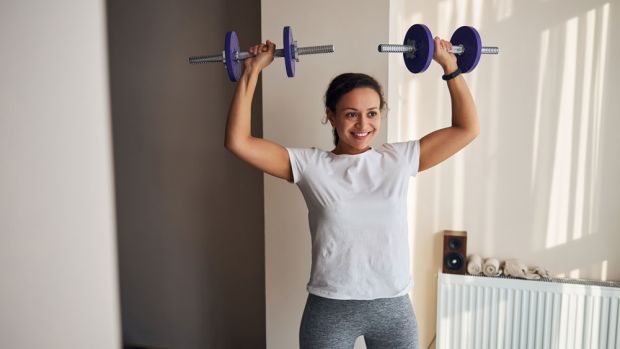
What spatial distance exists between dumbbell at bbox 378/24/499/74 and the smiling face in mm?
119

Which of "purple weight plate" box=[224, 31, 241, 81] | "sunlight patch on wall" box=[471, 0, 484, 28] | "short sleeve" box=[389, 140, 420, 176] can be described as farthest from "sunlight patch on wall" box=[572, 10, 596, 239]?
"purple weight plate" box=[224, 31, 241, 81]

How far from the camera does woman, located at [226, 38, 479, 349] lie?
1.01m

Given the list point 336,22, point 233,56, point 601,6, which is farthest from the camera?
point 601,6

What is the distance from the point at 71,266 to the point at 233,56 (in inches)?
22.3

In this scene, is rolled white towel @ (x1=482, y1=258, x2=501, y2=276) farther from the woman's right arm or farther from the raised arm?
the woman's right arm

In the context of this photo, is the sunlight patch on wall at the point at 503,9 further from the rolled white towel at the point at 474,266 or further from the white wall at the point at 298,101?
the rolled white towel at the point at 474,266

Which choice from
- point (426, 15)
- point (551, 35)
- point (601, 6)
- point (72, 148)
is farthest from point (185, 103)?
point (601, 6)

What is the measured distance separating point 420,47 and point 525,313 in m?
1.14

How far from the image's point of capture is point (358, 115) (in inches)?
41.1

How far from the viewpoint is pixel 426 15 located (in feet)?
5.60

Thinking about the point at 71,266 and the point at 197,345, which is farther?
the point at 197,345

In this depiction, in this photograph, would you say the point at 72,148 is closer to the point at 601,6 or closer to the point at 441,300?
the point at 441,300

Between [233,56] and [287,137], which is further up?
[233,56]

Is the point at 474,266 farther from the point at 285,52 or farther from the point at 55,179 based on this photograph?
the point at 55,179
